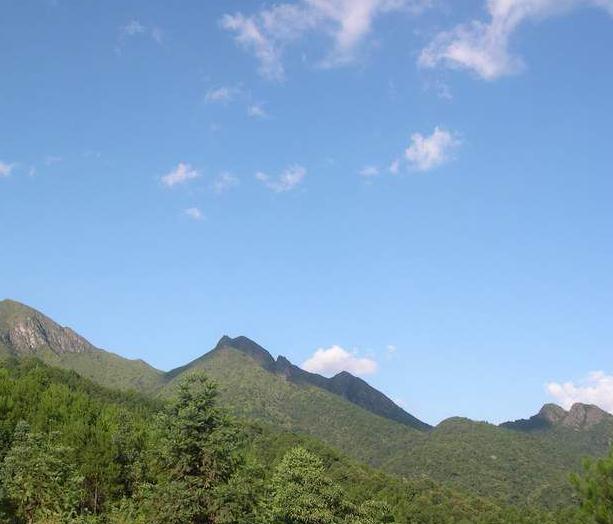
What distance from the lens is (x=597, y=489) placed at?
89.8 ft

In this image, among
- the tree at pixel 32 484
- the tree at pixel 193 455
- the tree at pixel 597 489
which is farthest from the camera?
the tree at pixel 32 484

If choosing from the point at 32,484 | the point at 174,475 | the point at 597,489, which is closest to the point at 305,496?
the point at 174,475

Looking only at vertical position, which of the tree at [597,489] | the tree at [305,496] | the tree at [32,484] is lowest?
the tree at [32,484]

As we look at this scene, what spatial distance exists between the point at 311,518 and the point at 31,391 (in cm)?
8224

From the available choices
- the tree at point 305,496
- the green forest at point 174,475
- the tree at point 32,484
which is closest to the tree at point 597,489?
the green forest at point 174,475

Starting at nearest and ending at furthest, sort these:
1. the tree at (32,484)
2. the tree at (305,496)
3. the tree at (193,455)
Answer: the tree at (193,455)
the tree at (32,484)
the tree at (305,496)

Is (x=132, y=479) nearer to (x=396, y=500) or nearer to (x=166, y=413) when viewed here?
(x=166, y=413)

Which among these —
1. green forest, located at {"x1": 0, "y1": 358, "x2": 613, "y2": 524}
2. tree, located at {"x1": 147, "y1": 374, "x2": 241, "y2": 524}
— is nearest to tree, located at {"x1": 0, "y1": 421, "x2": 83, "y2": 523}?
green forest, located at {"x1": 0, "y1": 358, "x2": 613, "y2": 524}

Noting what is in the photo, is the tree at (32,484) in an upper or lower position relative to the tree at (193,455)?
lower

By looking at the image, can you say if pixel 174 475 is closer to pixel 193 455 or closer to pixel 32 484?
pixel 193 455

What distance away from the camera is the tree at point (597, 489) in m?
26.6

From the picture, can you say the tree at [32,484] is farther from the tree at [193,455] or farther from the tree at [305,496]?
the tree at [305,496]

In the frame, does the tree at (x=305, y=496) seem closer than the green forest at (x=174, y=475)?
No

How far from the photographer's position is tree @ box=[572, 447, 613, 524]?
1048 inches
